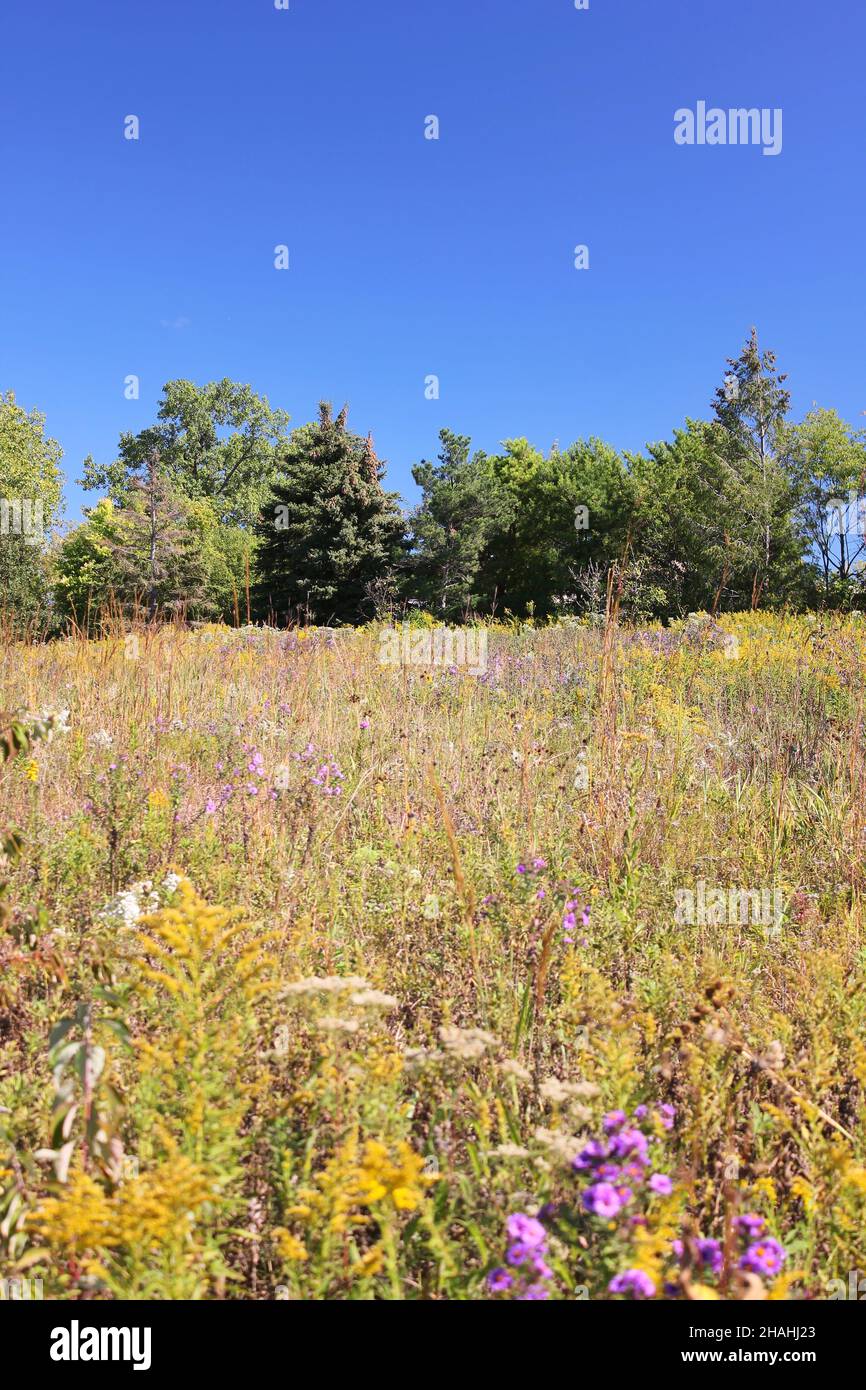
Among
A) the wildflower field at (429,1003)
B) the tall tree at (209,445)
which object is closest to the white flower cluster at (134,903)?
the wildflower field at (429,1003)

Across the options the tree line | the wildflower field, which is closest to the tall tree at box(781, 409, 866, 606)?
the tree line

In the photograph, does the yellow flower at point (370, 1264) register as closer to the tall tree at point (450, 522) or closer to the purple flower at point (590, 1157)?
the purple flower at point (590, 1157)

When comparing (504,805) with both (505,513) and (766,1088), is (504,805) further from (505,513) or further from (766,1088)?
(505,513)

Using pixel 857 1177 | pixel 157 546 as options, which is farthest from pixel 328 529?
pixel 857 1177

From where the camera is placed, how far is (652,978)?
93.5 inches

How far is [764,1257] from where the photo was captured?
45.3 inches

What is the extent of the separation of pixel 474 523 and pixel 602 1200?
1500 inches

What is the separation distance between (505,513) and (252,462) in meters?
23.2

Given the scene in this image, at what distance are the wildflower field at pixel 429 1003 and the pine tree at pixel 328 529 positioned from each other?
27.3 m

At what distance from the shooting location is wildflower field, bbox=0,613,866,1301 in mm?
1264

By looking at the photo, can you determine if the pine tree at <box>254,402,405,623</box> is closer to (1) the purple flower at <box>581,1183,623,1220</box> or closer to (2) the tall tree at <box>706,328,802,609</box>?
(2) the tall tree at <box>706,328,802,609</box>

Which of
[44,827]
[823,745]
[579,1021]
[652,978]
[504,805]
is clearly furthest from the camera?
[823,745]

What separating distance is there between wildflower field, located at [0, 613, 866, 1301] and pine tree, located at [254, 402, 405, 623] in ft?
89.6

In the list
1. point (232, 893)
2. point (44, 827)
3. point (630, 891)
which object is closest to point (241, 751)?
point (44, 827)
